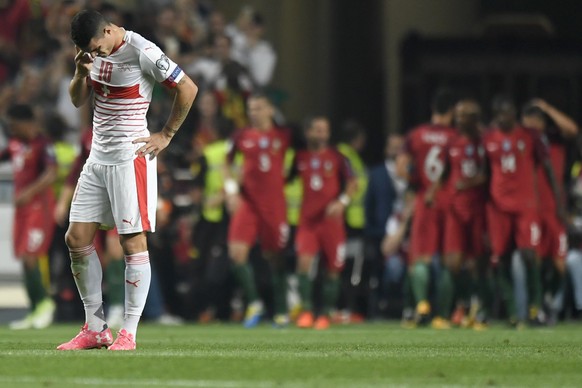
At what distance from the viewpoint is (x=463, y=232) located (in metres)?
16.7

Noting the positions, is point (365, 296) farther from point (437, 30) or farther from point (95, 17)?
Answer: point (95, 17)

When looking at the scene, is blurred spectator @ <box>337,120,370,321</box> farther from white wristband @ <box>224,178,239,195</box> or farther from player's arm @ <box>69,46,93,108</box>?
player's arm @ <box>69,46,93,108</box>

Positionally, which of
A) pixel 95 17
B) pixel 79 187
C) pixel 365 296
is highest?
pixel 95 17

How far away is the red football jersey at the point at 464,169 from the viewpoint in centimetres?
1652

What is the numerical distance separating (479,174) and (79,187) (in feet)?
22.3

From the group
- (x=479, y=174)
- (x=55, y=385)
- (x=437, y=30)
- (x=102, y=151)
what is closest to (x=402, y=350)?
(x=102, y=151)

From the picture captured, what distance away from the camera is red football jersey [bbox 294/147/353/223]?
17344 millimetres

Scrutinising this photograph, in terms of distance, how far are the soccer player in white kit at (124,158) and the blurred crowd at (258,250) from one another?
19.2ft

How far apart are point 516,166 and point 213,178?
12.1 ft

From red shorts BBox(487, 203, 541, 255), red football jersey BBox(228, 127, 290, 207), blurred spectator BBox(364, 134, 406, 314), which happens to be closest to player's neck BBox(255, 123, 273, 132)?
red football jersey BBox(228, 127, 290, 207)

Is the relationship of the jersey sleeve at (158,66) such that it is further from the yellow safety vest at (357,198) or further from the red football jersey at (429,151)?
the yellow safety vest at (357,198)

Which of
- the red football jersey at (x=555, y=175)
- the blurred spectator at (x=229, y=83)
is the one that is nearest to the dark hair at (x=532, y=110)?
the red football jersey at (x=555, y=175)

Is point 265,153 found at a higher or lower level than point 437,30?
lower

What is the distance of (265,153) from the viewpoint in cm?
1714
